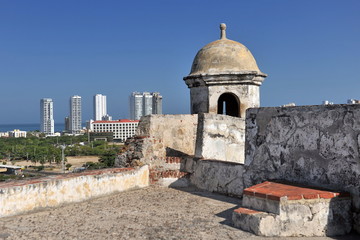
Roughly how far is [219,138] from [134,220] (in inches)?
141

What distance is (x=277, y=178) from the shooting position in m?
5.91

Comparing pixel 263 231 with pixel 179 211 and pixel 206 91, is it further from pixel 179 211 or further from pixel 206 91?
pixel 206 91

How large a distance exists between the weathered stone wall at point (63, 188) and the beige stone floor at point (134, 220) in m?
0.13

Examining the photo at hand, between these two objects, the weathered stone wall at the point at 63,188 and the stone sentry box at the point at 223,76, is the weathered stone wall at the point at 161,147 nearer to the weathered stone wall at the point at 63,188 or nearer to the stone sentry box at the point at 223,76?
the weathered stone wall at the point at 63,188

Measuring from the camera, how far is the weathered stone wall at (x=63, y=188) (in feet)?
18.3

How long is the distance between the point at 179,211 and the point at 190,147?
3.26m

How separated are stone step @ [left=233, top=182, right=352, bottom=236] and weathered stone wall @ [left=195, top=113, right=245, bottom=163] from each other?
338cm

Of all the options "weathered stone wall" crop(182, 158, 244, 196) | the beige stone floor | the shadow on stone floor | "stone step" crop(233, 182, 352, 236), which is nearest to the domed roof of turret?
"weathered stone wall" crop(182, 158, 244, 196)

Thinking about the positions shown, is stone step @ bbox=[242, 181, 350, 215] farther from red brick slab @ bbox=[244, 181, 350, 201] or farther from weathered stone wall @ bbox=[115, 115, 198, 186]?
weathered stone wall @ bbox=[115, 115, 198, 186]

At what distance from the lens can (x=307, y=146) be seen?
543cm

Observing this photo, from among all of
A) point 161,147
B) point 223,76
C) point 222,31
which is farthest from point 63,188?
point 222,31

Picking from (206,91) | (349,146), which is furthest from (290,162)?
(206,91)

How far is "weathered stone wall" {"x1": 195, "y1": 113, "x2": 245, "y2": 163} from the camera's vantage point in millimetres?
8109

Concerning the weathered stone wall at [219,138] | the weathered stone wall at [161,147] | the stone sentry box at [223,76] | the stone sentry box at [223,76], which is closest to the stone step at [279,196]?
the weathered stone wall at [219,138]
